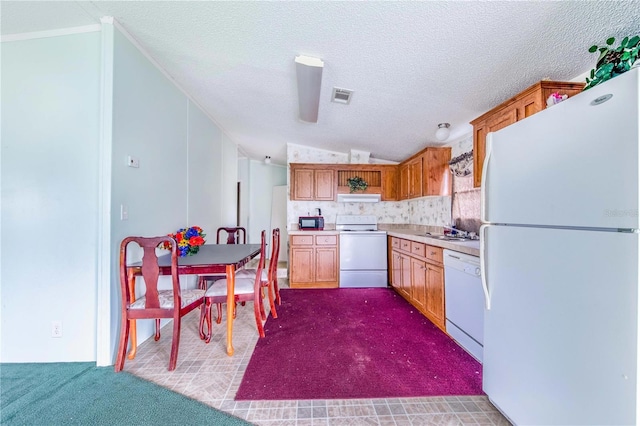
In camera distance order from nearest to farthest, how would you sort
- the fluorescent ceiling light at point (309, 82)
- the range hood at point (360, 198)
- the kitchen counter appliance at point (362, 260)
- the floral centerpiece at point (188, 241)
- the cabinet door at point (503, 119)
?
the cabinet door at point (503, 119) < the fluorescent ceiling light at point (309, 82) < the floral centerpiece at point (188, 241) < the kitchen counter appliance at point (362, 260) < the range hood at point (360, 198)

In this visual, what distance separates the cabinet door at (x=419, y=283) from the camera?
2.83m

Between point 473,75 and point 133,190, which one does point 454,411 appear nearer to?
point 473,75

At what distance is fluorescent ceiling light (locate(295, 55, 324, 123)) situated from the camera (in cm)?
204

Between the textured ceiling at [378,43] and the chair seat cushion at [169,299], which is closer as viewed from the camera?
the textured ceiling at [378,43]

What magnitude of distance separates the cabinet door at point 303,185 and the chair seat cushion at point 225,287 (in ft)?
7.06

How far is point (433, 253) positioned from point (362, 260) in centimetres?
149

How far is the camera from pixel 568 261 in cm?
103

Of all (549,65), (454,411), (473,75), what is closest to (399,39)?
(473,75)

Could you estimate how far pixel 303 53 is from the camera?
6.63 ft

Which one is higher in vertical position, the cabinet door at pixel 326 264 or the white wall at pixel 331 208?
the white wall at pixel 331 208

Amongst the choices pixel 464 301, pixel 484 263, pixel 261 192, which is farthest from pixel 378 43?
pixel 261 192

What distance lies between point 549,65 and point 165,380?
3.42 m

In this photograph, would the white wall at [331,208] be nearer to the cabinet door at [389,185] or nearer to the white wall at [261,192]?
the cabinet door at [389,185]

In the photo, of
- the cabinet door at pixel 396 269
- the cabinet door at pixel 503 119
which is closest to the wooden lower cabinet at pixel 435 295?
the cabinet door at pixel 396 269
